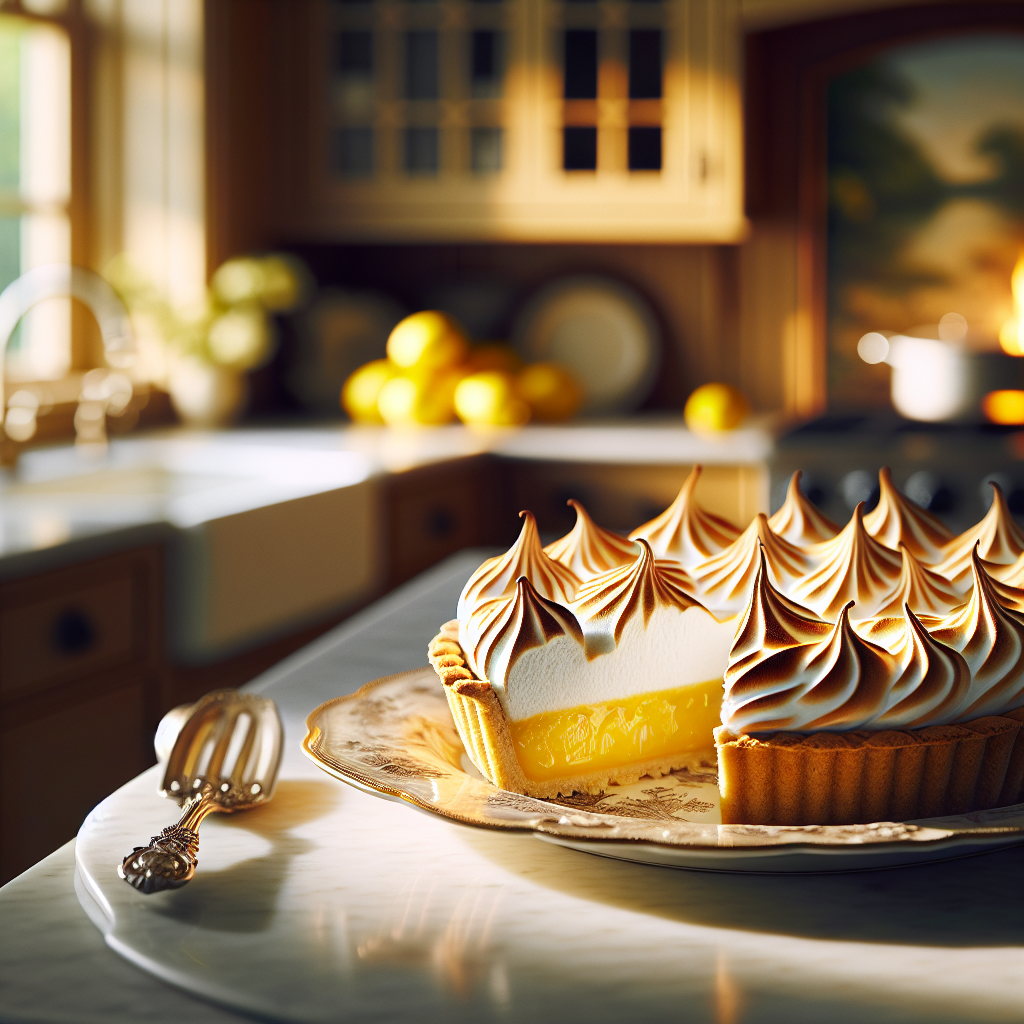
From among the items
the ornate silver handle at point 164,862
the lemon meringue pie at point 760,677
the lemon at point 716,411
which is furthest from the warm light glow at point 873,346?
the ornate silver handle at point 164,862

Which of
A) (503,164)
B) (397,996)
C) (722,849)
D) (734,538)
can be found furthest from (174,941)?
(503,164)

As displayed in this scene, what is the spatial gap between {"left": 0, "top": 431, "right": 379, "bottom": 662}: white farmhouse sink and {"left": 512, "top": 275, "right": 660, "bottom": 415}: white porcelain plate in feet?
2.63

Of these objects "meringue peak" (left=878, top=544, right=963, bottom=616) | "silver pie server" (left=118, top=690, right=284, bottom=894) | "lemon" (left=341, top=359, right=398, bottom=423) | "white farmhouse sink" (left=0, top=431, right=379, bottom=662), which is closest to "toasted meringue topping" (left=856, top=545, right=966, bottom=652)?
"meringue peak" (left=878, top=544, right=963, bottom=616)

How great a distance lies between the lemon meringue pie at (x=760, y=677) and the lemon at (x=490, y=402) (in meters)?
2.16

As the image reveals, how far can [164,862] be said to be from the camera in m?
0.57

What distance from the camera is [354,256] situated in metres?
3.57

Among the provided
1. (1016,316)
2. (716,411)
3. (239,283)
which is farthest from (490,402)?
(1016,316)

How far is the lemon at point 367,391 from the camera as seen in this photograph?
122 inches

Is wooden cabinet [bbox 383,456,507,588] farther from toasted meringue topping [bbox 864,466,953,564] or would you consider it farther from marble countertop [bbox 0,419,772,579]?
toasted meringue topping [bbox 864,466,953,564]

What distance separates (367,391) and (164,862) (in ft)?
8.49

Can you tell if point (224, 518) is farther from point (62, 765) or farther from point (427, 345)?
point (427, 345)

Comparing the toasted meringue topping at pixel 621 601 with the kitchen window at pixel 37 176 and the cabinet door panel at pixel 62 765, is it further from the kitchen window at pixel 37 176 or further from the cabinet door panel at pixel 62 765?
the kitchen window at pixel 37 176

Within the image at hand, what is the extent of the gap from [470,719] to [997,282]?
2.84m

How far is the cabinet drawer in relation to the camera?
161cm
